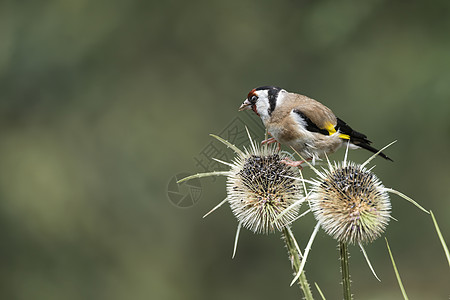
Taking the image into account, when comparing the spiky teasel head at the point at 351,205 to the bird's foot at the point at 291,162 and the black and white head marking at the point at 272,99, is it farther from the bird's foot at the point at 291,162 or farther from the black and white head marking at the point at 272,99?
the black and white head marking at the point at 272,99

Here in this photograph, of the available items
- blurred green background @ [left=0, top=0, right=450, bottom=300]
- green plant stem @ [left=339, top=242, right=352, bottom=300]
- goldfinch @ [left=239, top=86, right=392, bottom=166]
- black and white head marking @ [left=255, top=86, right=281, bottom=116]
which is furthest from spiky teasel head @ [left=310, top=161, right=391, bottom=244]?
blurred green background @ [left=0, top=0, right=450, bottom=300]

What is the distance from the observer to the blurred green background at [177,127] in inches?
268

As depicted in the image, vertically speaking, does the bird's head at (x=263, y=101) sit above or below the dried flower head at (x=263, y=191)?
above

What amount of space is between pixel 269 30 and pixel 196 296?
12.4 ft

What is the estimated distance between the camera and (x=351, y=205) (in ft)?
8.68

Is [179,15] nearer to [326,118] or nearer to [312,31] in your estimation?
[312,31]

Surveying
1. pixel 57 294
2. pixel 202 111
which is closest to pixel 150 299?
pixel 57 294

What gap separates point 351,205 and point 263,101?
0.94m

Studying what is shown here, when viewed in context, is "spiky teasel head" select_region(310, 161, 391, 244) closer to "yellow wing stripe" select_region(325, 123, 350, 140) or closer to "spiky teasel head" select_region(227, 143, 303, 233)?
"spiky teasel head" select_region(227, 143, 303, 233)

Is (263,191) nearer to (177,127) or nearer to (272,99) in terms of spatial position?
(272,99)

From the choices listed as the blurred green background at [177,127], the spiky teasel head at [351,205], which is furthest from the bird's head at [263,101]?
the blurred green background at [177,127]

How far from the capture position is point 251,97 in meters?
3.31

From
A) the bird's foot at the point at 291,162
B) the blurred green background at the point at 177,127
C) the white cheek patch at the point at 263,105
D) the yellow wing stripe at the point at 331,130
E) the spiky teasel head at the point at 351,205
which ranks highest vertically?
the blurred green background at the point at 177,127

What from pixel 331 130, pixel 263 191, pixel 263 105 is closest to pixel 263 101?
pixel 263 105
